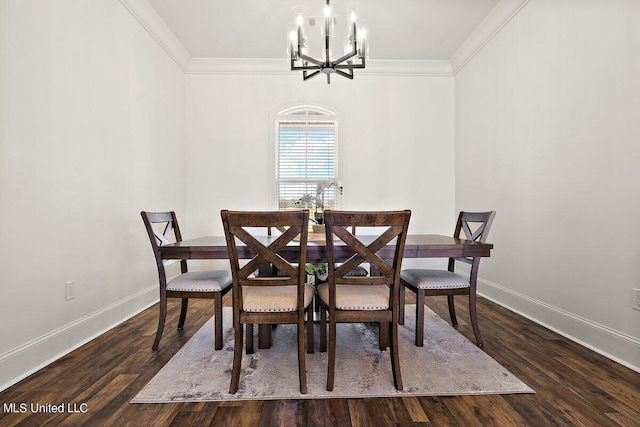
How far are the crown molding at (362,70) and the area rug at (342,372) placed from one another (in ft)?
11.3

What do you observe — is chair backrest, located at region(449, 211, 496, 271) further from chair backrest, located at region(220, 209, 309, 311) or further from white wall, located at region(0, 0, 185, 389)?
white wall, located at region(0, 0, 185, 389)

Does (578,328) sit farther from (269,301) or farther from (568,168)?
(269,301)

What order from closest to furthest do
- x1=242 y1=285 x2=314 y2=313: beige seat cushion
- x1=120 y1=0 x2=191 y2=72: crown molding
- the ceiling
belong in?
x1=242 y1=285 x2=314 y2=313: beige seat cushion < x1=120 y1=0 x2=191 y2=72: crown molding < the ceiling

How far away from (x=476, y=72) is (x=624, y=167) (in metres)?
2.42

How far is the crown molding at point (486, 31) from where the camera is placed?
314cm

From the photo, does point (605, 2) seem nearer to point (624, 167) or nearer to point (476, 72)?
point (624, 167)

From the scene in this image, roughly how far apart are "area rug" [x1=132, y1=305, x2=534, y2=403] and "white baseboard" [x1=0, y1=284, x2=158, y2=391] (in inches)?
32.1

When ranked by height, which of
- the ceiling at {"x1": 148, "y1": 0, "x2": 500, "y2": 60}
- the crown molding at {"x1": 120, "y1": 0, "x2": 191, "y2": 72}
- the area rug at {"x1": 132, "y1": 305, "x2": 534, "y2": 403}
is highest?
the ceiling at {"x1": 148, "y1": 0, "x2": 500, "y2": 60}

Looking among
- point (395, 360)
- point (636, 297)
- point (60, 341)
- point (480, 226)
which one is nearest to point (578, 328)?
point (636, 297)

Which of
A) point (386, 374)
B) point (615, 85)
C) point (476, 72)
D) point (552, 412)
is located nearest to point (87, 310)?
point (386, 374)

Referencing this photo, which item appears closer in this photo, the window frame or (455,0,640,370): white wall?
(455,0,640,370): white wall

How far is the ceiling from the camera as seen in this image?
322 cm

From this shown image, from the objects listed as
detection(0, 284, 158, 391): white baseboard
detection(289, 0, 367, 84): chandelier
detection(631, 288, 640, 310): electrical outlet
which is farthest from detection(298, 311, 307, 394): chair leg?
detection(631, 288, 640, 310): electrical outlet

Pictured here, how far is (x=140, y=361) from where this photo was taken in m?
2.01
